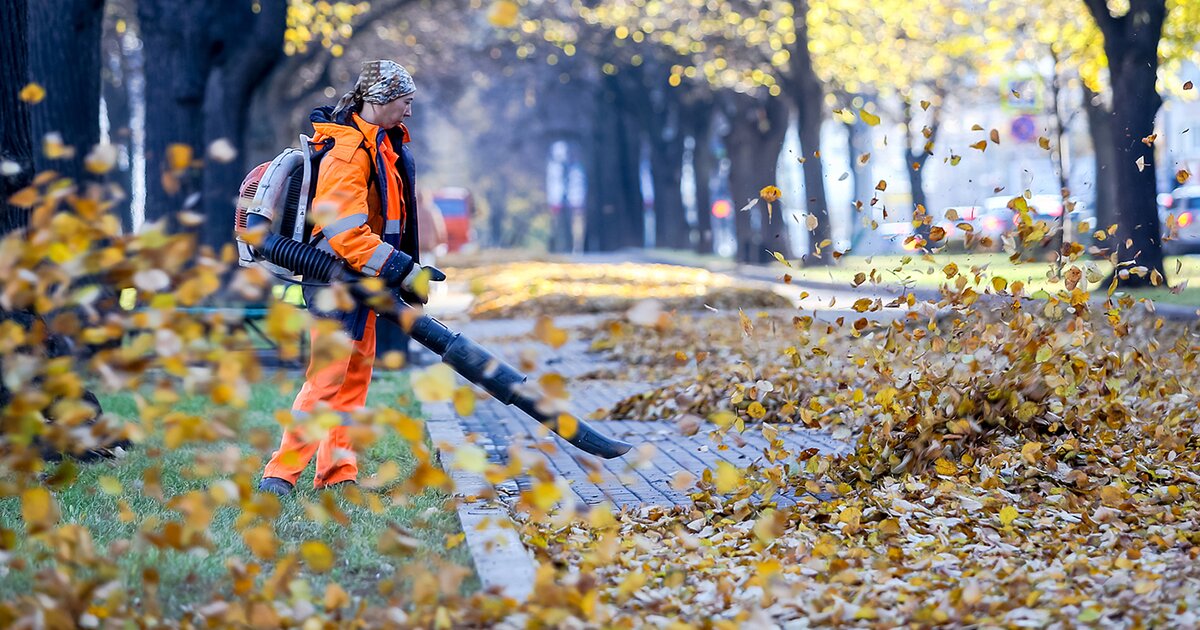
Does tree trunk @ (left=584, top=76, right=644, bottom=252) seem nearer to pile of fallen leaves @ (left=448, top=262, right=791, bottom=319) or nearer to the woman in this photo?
pile of fallen leaves @ (left=448, top=262, right=791, bottom=319)

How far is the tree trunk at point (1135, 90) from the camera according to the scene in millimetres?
19016

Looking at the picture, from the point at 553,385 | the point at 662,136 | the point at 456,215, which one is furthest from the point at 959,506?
A: the point at 456,215

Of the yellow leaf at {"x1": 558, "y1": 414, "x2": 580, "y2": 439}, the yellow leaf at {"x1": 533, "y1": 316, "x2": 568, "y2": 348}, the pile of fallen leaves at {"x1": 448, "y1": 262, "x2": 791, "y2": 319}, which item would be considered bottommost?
the pile of fallen leaves at {"x1": 448, "y1": 262, "x2": 791, "y2": 319}

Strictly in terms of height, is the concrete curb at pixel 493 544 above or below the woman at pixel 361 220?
below

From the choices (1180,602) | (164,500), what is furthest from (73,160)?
(1180,602)

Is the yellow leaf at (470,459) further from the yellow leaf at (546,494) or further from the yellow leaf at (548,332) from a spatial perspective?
the yellow leaf at (548,332)

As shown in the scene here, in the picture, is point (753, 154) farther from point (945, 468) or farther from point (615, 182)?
point (945, 468)

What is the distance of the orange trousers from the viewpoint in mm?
6375

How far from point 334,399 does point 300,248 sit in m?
0.66

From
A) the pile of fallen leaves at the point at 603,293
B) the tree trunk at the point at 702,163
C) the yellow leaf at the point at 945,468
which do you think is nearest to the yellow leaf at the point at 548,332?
the yellow leaf at the point at 945,468

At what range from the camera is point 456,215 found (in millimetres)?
53031

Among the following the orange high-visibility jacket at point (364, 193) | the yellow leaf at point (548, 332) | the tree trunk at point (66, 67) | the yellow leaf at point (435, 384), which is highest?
the tree trunk at point (66, 67)

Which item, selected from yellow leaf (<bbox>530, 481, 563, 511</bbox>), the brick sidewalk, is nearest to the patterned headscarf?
the brick sidewalk

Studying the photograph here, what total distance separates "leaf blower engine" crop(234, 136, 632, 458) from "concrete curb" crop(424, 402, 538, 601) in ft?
1.47
